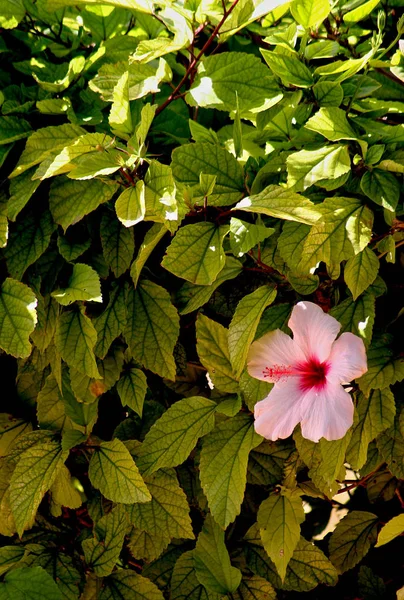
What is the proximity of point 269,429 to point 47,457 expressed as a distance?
1.46 feet

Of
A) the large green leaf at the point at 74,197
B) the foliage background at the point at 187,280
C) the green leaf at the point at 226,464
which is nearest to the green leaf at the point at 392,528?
the foliage background at the point at 187,280

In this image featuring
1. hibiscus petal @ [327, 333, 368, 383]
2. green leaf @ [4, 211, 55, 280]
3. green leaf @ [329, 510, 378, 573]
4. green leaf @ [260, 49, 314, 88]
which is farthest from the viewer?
green leaf @ [329, 510, 378, 573]

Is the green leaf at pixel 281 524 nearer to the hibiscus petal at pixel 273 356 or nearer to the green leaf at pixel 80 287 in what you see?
the hibiscus petal at pixel 273 356

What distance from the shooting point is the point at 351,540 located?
144 centimetres

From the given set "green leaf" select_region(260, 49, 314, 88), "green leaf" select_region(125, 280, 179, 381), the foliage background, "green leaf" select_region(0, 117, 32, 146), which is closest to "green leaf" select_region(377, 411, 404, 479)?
Answer: the foliage background

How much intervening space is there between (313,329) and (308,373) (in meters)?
0.08

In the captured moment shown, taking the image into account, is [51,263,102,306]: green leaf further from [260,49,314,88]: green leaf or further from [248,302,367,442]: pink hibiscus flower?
[260,49,314,88]: green leaf

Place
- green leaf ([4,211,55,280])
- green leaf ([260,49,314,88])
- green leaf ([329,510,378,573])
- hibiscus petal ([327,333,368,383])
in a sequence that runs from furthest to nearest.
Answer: green leaf ([329,510,378,573]) → green leaf ([4,211,55,280]) → green leaf ([260,49,314,88]) → hibiscus petal ([327,333,368,383])

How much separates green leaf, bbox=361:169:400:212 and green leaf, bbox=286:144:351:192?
0.12 feet

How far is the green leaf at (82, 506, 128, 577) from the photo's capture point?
1.30m

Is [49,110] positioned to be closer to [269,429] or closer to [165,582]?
[269,429]

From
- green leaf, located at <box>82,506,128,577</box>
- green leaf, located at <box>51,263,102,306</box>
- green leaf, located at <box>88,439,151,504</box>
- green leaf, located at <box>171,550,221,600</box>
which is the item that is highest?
green leaf, located at <box>51,263,102,306</box>

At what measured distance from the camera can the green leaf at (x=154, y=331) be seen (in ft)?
4.01

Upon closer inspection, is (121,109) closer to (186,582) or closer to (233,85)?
(233,85)
